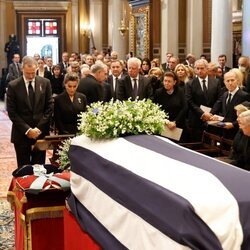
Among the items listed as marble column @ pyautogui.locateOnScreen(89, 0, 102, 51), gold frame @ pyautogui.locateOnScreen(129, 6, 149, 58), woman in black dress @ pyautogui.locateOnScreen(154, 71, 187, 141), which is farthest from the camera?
marble column @ pyautogui.locateOnScreen(89, 0, 102, 51)

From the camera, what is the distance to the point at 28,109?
5.72m

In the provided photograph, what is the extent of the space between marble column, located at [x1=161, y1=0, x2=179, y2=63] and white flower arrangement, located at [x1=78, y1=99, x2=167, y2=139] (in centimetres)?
1176

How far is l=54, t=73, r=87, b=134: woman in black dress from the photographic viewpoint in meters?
5.90

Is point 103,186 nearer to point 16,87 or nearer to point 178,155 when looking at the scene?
point 178,155

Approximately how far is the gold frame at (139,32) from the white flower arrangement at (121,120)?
14084mm

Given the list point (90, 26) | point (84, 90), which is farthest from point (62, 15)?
point (84, 90)

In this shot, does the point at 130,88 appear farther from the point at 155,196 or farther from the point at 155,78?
the point at 155,196

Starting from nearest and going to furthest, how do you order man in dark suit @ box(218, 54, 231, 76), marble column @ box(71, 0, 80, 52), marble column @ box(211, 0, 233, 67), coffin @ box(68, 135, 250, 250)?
coffin @ box(68, 135, 250, 250) → man in dark suit @ box(218, 54, 231, 76) → marble column @ box(211, 0, 233, 67) → marble column @ box(71, 0, 80, 52)

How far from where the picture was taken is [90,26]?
2266 cm

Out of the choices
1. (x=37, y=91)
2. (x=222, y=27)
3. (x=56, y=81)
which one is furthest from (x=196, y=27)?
(x=37, y=91)

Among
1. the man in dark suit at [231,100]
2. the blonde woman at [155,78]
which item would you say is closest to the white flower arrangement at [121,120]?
the man in dark suit at [231,100]

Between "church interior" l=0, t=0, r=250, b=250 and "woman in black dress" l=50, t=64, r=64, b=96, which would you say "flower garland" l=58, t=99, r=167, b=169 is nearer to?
"church interior" l=0, t=0, r=250, b=250

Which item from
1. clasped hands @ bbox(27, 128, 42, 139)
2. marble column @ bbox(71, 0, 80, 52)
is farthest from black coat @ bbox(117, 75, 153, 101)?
marble column @ bbox(71, 0, 80, 52)

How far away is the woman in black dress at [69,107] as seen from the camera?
590cm
